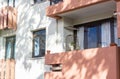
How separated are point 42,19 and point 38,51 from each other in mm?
1719

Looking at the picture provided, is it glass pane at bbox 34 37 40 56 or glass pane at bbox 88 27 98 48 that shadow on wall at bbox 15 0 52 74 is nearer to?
glass pane at bbox 34 37 40 56

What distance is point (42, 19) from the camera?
1691cm

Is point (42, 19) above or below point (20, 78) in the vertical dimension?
above

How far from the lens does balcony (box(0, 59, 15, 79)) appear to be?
58.1ft

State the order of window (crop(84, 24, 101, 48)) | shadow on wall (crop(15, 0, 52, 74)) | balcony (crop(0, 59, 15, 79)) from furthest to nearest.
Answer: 1. balcony (crop(0, 59, 15, 79))
2. shadow on wall (crop(15, 0, 52, 74))
3. window (crop(84, 24, 101, 48))

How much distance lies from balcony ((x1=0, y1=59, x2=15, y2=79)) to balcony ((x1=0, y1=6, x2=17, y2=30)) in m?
1.96

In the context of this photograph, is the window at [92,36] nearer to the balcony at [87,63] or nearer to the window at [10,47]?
the balcony at [87,63]

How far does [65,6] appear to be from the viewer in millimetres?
15078

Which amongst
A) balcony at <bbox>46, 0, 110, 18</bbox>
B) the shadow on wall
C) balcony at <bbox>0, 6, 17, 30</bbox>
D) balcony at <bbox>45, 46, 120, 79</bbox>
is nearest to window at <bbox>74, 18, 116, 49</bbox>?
balcony at <bbox>46, 0, 110, 18</bbox>

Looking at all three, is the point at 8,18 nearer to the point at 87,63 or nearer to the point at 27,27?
the point at 27,27

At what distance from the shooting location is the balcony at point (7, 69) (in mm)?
17703

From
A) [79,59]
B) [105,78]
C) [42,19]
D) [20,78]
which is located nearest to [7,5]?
[42,19]

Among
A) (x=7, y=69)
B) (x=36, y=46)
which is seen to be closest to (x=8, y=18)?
(x=36, y=46)

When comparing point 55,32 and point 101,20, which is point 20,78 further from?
point 101,20
